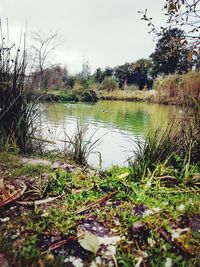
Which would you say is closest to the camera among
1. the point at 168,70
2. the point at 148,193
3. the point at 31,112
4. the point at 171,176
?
the point at 148,193

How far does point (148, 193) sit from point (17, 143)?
1892 millimetres

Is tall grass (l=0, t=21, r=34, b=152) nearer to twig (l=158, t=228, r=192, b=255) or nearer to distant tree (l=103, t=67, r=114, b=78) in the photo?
twig (l=158, t=228, r=192, b=255)

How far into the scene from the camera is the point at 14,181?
216 centimetres

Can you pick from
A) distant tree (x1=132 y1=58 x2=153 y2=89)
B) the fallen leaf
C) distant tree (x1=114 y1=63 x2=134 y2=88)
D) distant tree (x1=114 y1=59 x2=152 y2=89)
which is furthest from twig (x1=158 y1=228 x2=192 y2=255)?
distant tree (x1=114 y1=63 x2=134 y2=88)

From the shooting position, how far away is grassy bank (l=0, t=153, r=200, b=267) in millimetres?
1307

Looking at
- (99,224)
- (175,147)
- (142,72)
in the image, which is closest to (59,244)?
(99,224)

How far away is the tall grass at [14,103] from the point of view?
3295mm

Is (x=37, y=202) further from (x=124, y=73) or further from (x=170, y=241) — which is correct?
(x=124, y=73)

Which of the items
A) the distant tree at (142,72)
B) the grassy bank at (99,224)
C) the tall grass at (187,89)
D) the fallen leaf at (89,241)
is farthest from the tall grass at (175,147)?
the distant tree at (142,72)

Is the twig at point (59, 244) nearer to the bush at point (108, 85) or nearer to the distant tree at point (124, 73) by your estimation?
the bush at point (108, 85)

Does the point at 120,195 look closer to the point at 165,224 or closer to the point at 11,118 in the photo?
the point at 165,224

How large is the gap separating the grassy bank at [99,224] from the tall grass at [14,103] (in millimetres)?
1216

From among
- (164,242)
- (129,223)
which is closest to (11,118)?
(129,223)

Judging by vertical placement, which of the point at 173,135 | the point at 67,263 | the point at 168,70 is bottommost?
the point at 67,263
